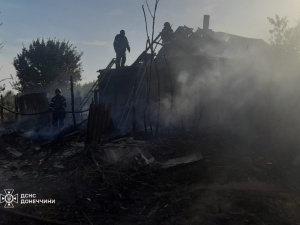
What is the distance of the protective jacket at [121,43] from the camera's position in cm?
1384

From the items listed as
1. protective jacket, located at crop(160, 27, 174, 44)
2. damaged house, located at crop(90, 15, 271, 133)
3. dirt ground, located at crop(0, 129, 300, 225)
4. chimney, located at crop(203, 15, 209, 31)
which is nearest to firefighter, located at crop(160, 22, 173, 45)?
protective jacket, located at crop(160, 27, 174, 44)

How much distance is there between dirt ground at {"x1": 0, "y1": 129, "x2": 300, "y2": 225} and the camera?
436 cm

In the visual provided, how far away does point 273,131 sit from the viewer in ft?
31.7

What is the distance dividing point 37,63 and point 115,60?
19.4m

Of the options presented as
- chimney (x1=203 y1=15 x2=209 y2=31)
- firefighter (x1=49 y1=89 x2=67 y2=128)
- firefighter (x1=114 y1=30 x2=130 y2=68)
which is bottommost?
firefighter (x1=49 y1=89 x2=67 y2=128)

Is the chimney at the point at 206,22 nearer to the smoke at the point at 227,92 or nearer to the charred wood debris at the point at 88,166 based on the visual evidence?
the smoke at the point at 227,92

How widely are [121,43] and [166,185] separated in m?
9.62

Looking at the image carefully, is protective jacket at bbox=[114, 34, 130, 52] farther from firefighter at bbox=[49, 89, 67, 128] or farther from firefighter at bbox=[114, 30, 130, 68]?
firefighter at bbox=[49, 89, 67, 128]

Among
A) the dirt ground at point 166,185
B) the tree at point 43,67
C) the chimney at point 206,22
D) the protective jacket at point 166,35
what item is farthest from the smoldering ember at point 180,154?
the tree at point 43,67

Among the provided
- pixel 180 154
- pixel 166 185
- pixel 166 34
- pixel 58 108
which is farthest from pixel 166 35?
pixel 166 185

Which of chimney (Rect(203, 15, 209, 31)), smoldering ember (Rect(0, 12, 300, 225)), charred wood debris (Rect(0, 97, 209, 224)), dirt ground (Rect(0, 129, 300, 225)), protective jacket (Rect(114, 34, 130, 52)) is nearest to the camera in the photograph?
dirt ground (Rect(0, 129, 300, 225))

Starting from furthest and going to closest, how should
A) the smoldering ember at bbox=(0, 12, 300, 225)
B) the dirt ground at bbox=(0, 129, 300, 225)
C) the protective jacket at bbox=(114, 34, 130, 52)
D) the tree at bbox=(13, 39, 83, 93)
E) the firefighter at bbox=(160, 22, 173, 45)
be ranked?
1. the tree at bbox=(13, 39, 83, 93)
2. the protective jacket at bbox=(114, 34, 130, 52)
3. the firefighter at bbox=(160, 22, 173, 45)
4. the smoldering ember at bbox=(0, 12, 300, 225)
5. the dirt ground at bbox=(0, 129, 300, 225)

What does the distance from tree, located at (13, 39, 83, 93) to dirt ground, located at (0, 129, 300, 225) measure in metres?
23.1

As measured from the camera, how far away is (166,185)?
19.0 feet
